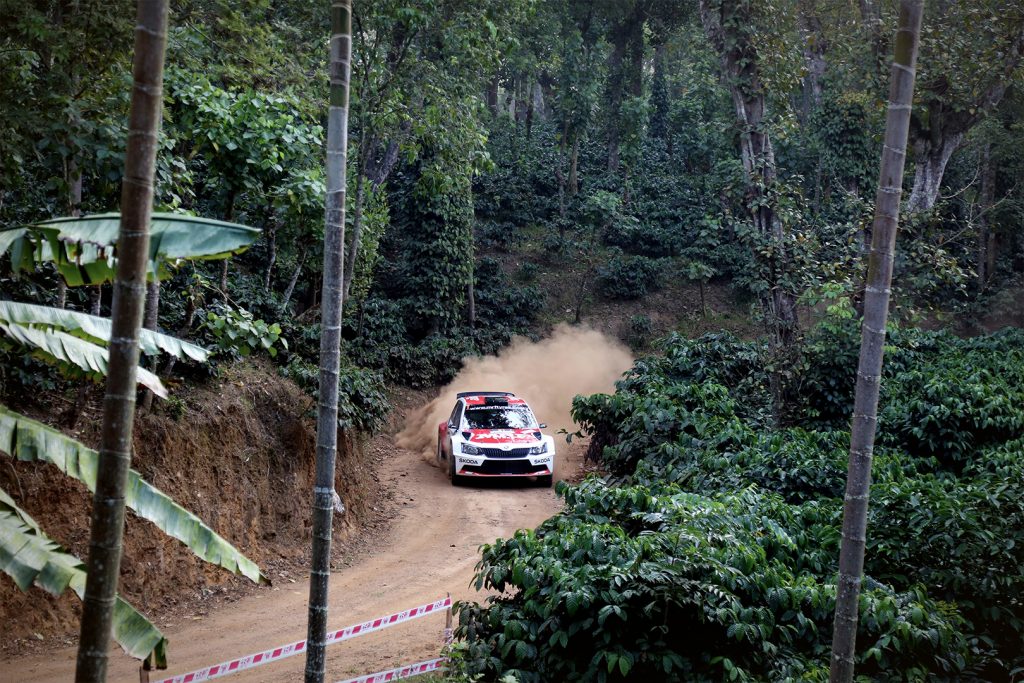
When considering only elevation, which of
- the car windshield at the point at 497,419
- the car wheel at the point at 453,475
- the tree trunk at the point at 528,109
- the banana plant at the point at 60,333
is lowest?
the car wheel at the point at 453,475

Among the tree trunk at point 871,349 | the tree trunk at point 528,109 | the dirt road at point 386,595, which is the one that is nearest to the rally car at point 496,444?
the dirt road at point 386,595

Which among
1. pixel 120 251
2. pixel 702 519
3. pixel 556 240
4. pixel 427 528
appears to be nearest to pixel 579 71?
pixel 556 240

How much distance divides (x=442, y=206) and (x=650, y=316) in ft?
36.5

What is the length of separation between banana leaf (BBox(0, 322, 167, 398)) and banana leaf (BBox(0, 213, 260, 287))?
469mm

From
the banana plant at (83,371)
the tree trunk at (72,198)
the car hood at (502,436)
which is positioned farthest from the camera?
the car hood at (502,436)

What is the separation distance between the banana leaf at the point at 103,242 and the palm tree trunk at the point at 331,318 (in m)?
0.68

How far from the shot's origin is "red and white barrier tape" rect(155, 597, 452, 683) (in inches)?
406

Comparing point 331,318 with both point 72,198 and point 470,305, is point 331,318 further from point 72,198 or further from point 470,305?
point 470,305

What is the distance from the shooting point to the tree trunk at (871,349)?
6270 millimetres

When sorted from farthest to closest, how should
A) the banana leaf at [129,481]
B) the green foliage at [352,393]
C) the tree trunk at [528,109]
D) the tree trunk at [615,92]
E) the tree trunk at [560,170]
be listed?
the tree trunk at [528,109] < the tree trunk at [615,92] < the tree trunk at [560,170] < the green foliage at [352,393] < the banana leaf at [129,481]

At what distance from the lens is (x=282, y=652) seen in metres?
11.1

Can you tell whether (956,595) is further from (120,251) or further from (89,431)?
(89,431)

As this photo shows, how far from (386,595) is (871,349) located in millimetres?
9821

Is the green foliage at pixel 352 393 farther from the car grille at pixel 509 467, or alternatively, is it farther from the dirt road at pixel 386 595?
the car grille at pixel 509 467
